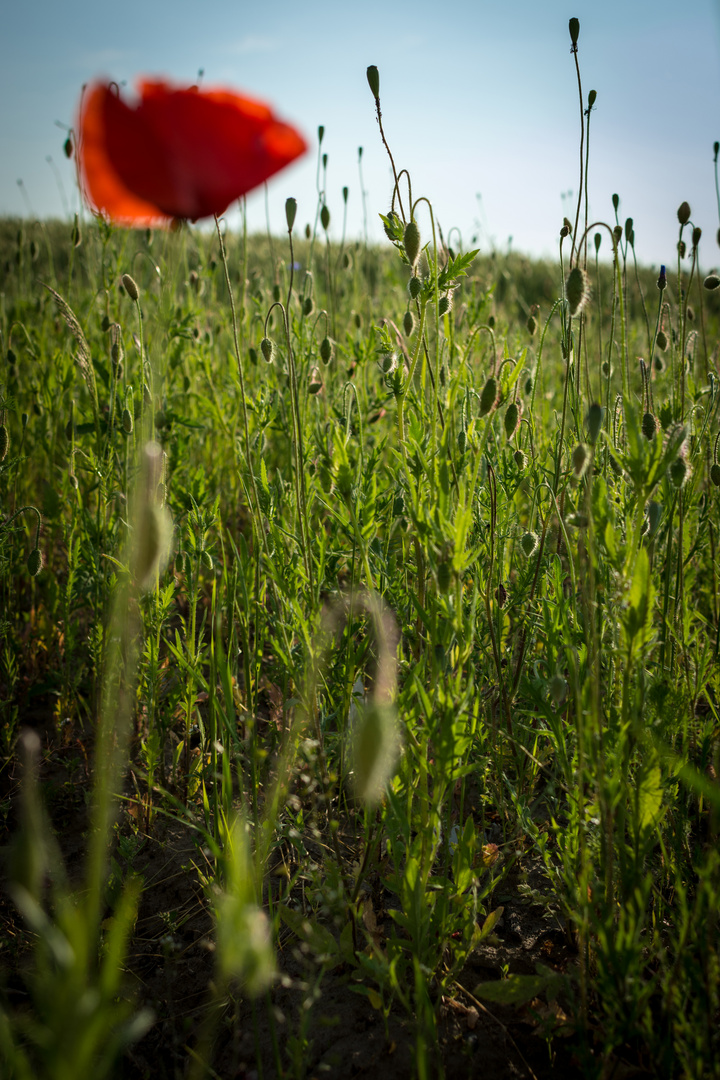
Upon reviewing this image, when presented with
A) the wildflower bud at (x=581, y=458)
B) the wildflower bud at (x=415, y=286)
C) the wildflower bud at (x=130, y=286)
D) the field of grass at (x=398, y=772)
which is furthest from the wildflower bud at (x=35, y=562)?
the wildflower bud at (x=581, y=458)

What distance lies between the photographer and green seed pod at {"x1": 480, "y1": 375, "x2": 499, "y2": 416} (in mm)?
1230

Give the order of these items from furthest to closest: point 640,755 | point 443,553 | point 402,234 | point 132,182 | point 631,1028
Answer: point 402,234 → point 640,755 → point 443,553 → point 631,1028 → point 132,182

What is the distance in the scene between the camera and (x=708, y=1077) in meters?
0.86

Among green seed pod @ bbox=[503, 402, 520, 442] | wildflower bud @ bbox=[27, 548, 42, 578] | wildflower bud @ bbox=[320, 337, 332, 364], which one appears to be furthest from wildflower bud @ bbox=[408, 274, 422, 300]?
wildflower bud @ bbox=[27, 548, 42, 578]

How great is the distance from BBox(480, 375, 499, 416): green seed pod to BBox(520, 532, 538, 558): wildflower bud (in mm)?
315

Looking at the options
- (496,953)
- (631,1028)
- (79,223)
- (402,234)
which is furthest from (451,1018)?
(79,223)

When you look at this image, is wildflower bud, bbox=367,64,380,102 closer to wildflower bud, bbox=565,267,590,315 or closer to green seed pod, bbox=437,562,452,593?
wildflower bud, bbox=565,267,590,315

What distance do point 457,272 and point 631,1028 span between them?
1.32 meters

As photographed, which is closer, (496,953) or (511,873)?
(496,953)

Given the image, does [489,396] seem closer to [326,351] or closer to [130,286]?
[326,351]

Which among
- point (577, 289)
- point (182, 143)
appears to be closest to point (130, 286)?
point (182, 143)

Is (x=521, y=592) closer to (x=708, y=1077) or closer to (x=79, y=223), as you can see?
(x=708, y=1077)

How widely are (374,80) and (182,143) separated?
2.46 feet

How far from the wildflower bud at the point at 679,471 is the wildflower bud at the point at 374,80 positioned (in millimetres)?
946
